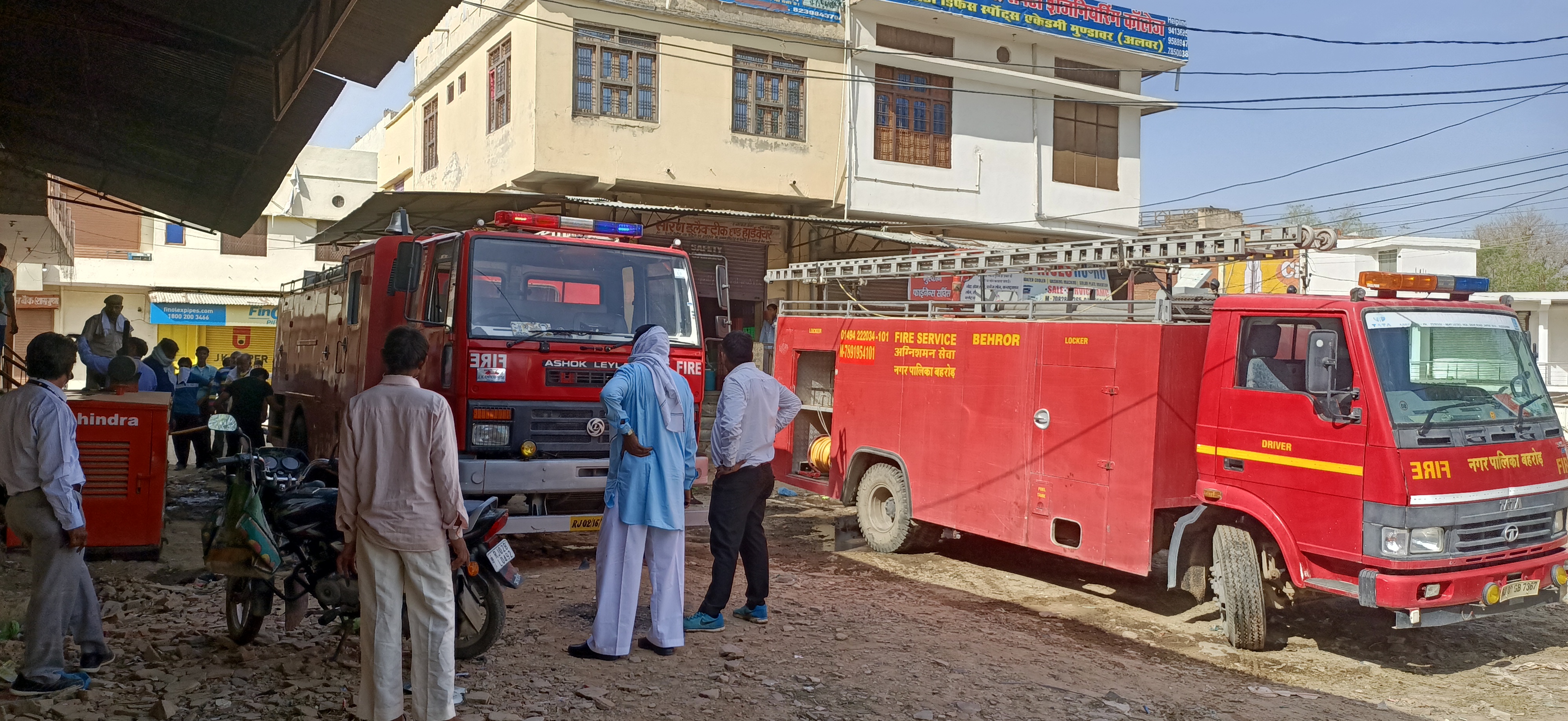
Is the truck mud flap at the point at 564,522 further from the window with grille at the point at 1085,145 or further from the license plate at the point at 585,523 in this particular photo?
the window with grille at the point at 1085,145

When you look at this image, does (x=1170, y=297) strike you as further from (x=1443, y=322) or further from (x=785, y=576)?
(x=785, y=576)

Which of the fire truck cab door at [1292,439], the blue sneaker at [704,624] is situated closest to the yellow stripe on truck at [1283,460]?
the fire truck cab door at [1292,439]

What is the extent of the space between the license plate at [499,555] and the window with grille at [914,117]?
14825mm

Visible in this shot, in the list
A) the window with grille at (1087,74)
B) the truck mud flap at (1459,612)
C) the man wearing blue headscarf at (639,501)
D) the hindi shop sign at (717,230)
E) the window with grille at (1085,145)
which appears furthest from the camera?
the window with grille at (1085,145)

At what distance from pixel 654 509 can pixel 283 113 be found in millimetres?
4398

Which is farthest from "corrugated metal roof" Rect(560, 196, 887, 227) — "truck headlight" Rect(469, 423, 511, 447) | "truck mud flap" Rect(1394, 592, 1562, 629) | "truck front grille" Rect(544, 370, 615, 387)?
"truck mud flap" Rect(1394, 592, 1562, 629)

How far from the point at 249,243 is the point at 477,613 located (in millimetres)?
30753

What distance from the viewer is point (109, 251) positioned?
99.6 feet

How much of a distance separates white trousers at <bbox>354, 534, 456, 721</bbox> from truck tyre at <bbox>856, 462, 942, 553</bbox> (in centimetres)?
527

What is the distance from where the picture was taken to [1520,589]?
20.1 ft

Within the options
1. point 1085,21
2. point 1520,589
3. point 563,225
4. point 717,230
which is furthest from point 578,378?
point 1085,21

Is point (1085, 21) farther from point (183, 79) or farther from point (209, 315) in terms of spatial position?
A: point (209, 315)

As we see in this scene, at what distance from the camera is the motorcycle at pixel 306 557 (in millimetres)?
5055

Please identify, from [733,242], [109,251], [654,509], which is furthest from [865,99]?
[109,251]
